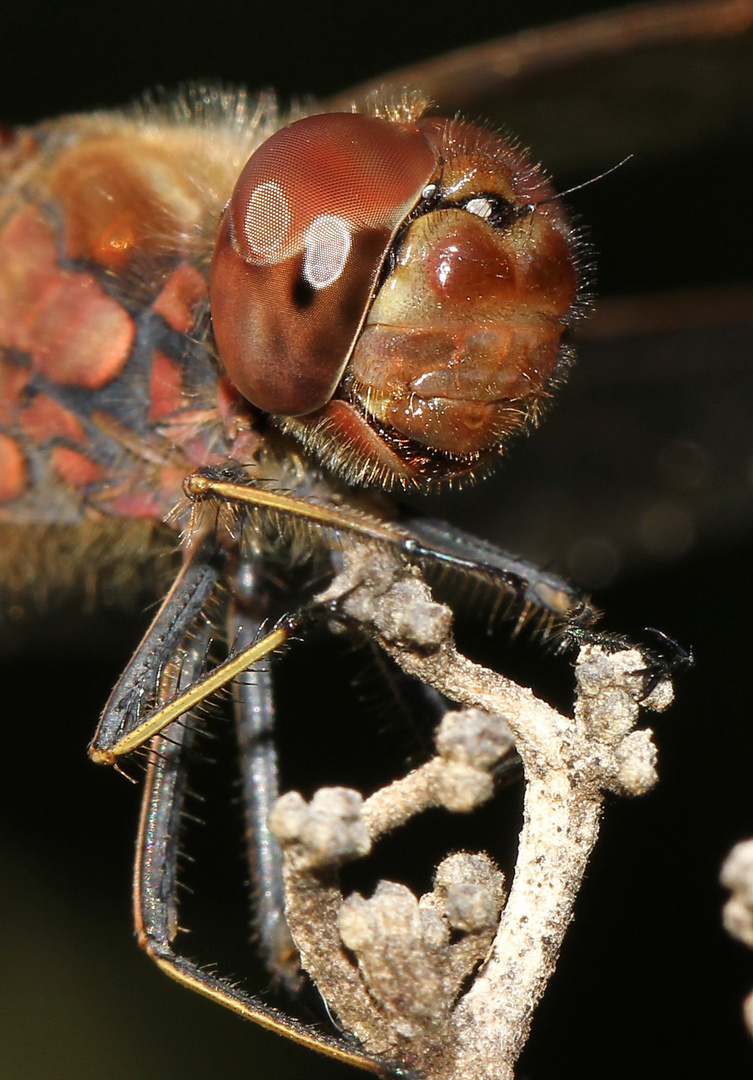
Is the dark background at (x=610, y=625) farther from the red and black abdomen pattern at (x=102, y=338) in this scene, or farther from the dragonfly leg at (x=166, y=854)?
the dragonfly leg at (x=166, y=854)

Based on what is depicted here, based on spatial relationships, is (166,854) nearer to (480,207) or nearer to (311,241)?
(311,241)

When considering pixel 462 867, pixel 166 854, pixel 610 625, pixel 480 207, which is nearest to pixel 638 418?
pixel 610 625

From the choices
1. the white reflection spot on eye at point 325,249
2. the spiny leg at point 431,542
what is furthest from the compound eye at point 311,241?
the spiny leg at point 431,542

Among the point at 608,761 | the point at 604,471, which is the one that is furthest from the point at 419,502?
Answer: the point at 608,761

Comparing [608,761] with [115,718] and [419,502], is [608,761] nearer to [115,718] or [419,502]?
[115,718]

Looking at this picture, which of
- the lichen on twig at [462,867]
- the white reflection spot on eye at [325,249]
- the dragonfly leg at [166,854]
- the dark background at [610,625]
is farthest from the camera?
the dark background at [610,625]
